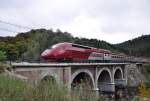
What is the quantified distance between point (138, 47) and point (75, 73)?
84742 millimetres

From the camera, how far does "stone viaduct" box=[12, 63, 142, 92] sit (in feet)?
65.7

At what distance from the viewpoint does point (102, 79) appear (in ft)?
163

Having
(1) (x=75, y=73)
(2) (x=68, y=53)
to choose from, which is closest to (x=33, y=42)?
(2) (x=68, y=53)

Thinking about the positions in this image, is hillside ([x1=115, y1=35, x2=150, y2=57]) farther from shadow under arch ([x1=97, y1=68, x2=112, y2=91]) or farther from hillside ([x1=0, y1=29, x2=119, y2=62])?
shadow under arch ([x1=97, y1=68, x2=112, y2=91])

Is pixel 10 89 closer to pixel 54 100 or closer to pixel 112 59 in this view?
pixel 54 100

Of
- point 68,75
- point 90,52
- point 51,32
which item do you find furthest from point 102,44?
point 68,75

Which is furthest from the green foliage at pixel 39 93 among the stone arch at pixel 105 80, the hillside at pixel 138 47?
the hillside at pixel 138 47

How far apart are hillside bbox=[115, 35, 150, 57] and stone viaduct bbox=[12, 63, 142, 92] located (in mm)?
41675

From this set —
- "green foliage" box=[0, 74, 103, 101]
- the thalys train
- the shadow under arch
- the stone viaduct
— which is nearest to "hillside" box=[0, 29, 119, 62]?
the shadow under arch

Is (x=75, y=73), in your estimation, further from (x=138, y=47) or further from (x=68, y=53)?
(x=138, y=47)

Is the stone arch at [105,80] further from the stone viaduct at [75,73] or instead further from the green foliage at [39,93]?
the green foliage at [39,93]

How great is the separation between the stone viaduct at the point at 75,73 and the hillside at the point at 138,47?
41675mm

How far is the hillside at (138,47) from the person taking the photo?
10781 cm

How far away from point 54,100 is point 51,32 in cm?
8001
